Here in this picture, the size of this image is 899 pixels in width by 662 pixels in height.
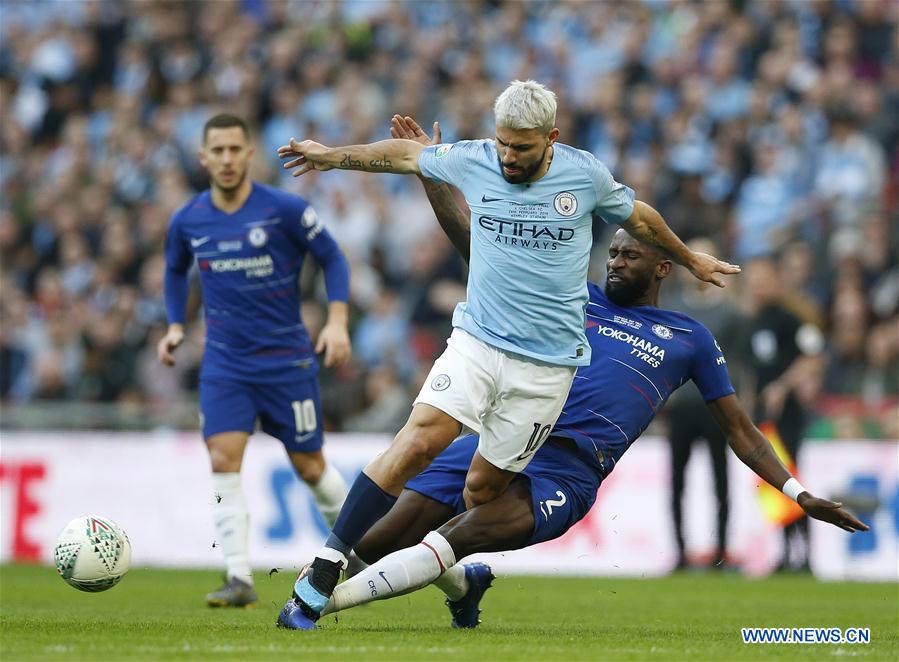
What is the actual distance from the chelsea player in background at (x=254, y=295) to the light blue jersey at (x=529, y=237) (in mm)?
2515

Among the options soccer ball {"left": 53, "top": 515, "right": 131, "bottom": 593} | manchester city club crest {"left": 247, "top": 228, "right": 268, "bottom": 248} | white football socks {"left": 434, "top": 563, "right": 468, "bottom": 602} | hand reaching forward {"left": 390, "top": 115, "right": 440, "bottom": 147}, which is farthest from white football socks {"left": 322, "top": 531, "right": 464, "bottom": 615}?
manchester city club crest {"left": 247, "top": 228, "right": 268, "bottom": 248}

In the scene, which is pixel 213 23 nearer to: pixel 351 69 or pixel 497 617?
pixel 351 69

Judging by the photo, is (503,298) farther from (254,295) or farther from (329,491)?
(329,491)

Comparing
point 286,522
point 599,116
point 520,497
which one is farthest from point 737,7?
point 520,497

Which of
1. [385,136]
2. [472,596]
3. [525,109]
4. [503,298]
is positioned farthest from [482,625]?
[385,136]

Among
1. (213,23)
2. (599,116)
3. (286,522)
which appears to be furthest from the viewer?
(213,23)

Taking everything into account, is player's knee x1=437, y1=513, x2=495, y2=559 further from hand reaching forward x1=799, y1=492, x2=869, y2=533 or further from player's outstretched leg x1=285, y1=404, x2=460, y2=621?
hand reaching forward x1=799, y1=492, x2=869, y2=533

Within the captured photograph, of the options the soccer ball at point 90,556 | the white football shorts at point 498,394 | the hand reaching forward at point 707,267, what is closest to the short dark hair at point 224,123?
the soccer ball at point 90,556

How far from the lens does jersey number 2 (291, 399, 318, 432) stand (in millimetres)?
9672

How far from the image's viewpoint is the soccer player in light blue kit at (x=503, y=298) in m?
6.97

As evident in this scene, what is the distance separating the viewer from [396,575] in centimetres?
697

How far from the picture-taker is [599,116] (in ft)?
57.6

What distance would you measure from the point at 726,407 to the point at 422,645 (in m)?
2.09

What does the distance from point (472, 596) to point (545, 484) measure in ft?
2.28
